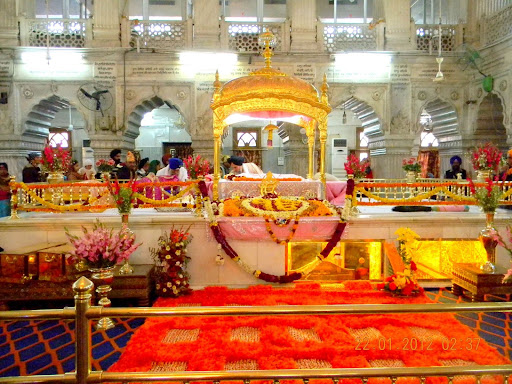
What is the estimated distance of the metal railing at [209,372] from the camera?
2168mm

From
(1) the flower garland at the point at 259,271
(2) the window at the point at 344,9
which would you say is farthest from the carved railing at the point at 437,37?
(1) the flower garland at the point at 259,271

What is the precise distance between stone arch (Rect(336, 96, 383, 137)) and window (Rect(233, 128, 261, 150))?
453 cm

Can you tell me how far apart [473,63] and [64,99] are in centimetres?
1297

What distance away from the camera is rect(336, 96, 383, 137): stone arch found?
13.5m

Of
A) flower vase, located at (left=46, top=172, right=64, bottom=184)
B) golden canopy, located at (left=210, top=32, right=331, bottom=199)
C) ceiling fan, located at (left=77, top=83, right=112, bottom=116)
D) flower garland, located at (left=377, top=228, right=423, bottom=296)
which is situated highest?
ceiling fan, located at (left=77, top=83, right=112, bottom=116)

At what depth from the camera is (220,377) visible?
214 cm

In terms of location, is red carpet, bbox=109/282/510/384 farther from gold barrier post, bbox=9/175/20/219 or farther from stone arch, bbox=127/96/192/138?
stone arch, bbox=127/96/192/138

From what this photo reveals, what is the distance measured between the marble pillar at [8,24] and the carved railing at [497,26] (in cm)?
1447

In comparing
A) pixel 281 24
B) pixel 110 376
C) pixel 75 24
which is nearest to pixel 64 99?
pixel 75 24

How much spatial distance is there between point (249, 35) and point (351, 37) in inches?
132

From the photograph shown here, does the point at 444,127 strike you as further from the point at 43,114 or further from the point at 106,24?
the point at 43,114

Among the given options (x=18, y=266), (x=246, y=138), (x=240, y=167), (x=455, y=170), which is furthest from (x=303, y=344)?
(x=246, y=138)

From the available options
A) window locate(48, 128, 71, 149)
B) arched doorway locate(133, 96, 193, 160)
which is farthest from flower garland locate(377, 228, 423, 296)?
window locate(48, 128, 71, 149)

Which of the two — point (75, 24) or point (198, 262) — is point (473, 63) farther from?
point (75, 24)
